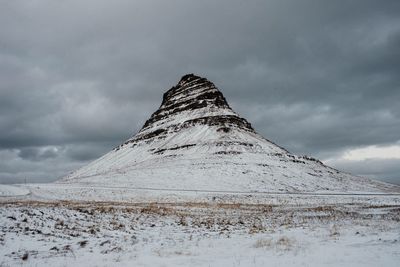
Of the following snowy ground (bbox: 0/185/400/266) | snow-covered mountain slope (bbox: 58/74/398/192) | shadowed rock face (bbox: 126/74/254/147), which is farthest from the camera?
shadowed rock face (bbox: 126/74/254/147)

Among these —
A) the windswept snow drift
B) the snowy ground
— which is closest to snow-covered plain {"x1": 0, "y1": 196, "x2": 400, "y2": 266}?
A: the snowy ground

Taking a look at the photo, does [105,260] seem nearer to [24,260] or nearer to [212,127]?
[24,260]

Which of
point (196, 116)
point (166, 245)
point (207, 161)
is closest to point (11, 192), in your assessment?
point (166, 245)

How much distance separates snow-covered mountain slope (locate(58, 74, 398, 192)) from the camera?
86.5 m

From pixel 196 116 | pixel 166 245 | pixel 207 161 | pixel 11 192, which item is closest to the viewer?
pixel 166 245

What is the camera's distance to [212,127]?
150500mm

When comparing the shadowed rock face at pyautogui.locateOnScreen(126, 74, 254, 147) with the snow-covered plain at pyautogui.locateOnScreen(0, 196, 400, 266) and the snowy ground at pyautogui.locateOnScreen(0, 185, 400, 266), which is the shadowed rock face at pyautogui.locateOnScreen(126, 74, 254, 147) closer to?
the snowy ground at pyautogui.locateOnScreen(0, 185, 400, 266)

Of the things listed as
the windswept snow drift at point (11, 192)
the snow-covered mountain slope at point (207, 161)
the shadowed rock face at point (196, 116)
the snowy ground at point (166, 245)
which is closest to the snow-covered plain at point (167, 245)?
the snowy ground at point (166, 245)

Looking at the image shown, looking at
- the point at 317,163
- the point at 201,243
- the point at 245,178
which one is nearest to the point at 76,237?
the point at 201,243

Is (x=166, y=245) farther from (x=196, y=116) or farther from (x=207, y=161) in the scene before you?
(x=196, y=116)

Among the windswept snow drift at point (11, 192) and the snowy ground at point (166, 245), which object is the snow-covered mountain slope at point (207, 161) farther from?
the snowy ground at point (166, 245)

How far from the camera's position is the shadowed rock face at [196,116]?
158250mm

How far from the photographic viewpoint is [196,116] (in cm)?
16875

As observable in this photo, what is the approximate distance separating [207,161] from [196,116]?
203 feet
